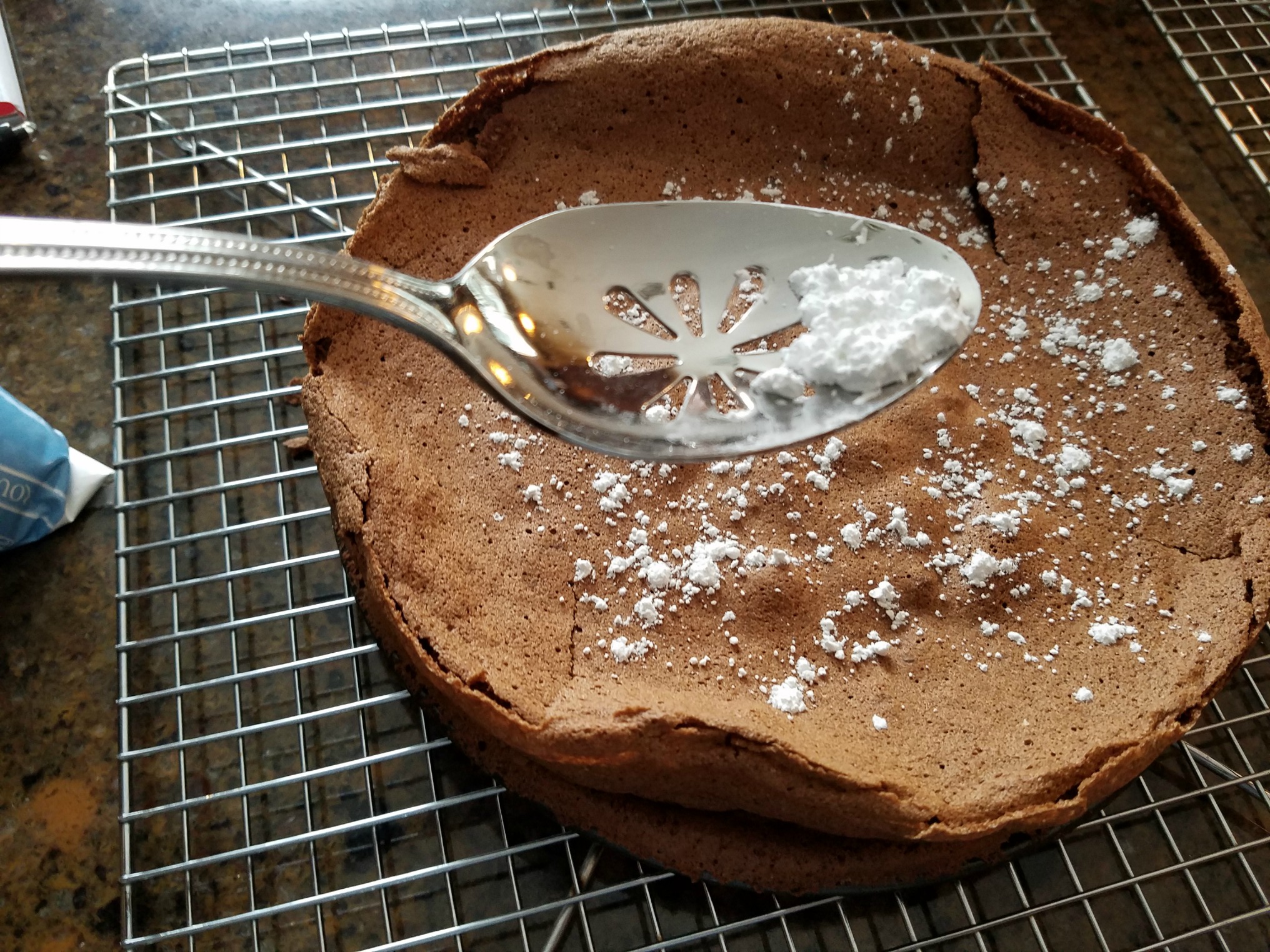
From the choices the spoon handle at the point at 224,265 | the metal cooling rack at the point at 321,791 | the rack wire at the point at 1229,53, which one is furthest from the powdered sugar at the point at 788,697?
the rack wire at the point at 1229,53

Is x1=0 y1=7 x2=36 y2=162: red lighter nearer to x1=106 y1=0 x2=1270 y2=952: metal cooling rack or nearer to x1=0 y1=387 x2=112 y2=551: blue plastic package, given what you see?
x1=106 y1=0 x2=1270 y2=952: metal cooling rack

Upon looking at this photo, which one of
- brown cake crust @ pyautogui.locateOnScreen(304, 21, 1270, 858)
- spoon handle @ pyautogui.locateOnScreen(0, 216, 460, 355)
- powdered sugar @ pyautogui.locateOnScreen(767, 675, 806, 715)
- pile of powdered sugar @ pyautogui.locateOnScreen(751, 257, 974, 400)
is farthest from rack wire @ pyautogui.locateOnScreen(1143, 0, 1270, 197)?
spoon handle @ pyautogui.locateOnScreen(0, 216, 460, 355)

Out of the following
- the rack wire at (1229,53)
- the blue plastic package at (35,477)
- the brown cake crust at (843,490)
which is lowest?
the blue plastic package at (35,477)

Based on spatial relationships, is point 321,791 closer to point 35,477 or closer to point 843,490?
point 35,477

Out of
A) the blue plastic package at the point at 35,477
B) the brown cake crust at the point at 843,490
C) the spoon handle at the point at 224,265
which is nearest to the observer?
the spoon handle at the point at 224,265

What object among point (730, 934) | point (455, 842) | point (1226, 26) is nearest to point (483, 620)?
point (455, 842)

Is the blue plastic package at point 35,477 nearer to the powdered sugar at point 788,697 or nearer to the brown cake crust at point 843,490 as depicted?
the brown cake crust at point 843,490

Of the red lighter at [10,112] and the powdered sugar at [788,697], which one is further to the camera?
the red lighter at [10,112]
